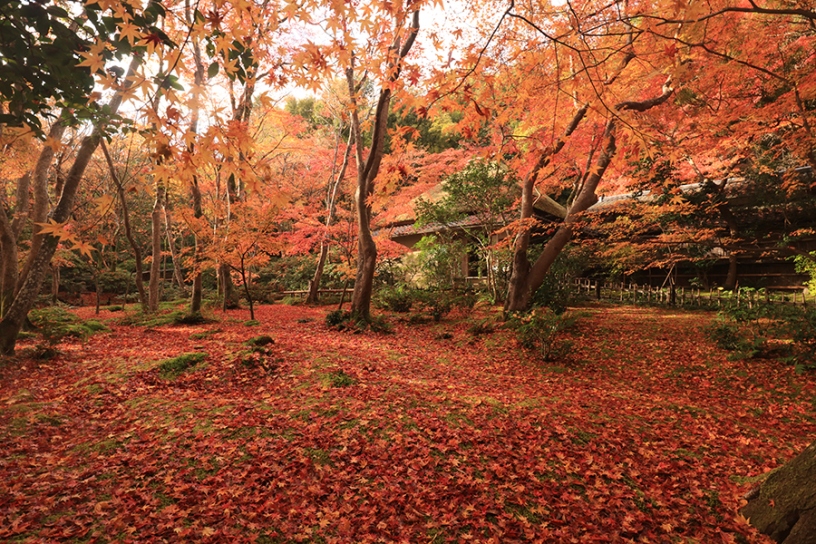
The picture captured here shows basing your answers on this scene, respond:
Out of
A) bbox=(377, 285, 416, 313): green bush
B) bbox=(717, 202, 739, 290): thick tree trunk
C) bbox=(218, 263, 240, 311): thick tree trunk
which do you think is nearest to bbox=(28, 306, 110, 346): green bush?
bbox=(218, 263, 240, 311): thick tree trunk

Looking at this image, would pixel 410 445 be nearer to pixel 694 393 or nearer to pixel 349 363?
pixel 349 363

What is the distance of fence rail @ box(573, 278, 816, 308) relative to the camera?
11.5 m

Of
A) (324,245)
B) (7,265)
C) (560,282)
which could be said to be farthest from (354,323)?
(324,245)

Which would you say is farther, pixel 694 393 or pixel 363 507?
pixel 694 393

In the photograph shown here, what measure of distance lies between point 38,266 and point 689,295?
1739 centimetres

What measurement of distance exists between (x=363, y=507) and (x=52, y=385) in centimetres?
531

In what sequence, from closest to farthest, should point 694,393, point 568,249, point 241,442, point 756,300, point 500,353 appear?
1. point 241,442
2. point 694,393
3. point 500,353
4. point 756,300
5. point 568,249

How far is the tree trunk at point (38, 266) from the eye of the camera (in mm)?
6008

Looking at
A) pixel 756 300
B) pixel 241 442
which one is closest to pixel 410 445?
pixel 241 442

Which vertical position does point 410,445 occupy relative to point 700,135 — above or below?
below

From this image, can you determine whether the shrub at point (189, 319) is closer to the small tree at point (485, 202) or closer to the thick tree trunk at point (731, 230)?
the small tree at point (485, 202)

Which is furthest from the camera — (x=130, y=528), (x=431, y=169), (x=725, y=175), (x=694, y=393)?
(x=431, y=169)

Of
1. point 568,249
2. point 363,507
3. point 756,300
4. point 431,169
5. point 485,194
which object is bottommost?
point 363,507

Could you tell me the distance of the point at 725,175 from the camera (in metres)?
12.1
